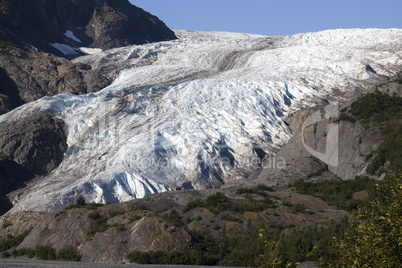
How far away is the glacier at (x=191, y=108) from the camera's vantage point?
161 ft

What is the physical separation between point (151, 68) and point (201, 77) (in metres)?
8.56

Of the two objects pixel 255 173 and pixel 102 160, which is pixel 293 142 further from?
pixel 102 160

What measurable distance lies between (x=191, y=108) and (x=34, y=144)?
1752cm

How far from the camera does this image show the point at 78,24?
370 feet

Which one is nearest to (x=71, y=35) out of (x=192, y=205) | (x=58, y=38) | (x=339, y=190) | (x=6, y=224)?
(x=58, y=38)

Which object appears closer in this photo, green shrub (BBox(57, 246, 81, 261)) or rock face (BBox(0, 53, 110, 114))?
green shrub (BBox(57, 246, 81, 261))

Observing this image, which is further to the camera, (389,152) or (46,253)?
(389,152)

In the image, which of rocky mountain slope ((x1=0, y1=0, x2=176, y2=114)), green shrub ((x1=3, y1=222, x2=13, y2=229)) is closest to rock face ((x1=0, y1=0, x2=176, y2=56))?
rocky mountain slope ((x1=0, y1=0, x2=176, y2=114))

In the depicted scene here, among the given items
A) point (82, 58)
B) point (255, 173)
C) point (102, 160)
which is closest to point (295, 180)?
point (255, 173)

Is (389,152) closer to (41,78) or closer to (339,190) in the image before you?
(339,190)

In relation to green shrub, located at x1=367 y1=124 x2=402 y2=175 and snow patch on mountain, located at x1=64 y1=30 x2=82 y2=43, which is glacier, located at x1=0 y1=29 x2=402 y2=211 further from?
snow patch on mountain, located at x1=64 y1=30 x2=82 y2=43

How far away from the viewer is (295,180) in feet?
134

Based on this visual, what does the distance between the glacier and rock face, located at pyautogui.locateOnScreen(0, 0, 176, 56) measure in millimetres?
15811

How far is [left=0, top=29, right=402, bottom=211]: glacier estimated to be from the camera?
4916 centimetres
